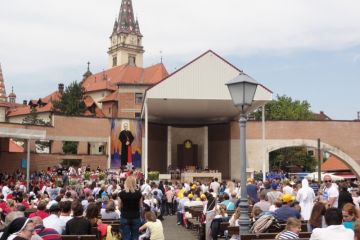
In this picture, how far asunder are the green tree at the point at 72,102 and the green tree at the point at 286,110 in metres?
23.4

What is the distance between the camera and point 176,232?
14922 mm

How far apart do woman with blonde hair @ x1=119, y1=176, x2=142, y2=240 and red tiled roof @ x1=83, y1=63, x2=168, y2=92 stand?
58.6 metres

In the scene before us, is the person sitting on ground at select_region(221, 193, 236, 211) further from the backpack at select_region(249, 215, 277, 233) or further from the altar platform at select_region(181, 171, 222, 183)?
the altar platform at select_region(181, 171, 222, 183)

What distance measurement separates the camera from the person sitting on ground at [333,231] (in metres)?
5.20

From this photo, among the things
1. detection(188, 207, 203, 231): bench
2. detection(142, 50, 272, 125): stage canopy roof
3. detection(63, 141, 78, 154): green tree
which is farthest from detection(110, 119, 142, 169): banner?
detection(188, 207, 203, 231): bench

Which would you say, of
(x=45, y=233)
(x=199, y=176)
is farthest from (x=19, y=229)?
(x=199, y=176)

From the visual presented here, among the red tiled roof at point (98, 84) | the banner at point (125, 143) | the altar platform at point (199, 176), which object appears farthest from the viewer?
the red tiled roof at point (98, 84)

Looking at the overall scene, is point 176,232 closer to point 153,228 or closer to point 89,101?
point 153,228

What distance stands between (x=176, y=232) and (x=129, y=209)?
639 cm

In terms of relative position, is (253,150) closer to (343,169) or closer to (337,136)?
(337,136)

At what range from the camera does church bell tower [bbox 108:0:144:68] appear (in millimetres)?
112481

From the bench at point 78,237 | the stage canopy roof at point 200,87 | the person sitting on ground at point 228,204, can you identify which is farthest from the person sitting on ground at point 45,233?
the stage canopy roof at point 200,87

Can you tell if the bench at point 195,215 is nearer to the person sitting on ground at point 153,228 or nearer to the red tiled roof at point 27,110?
the person sitting on ground at point 153,228

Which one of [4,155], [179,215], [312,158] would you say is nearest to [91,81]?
[312,158]
